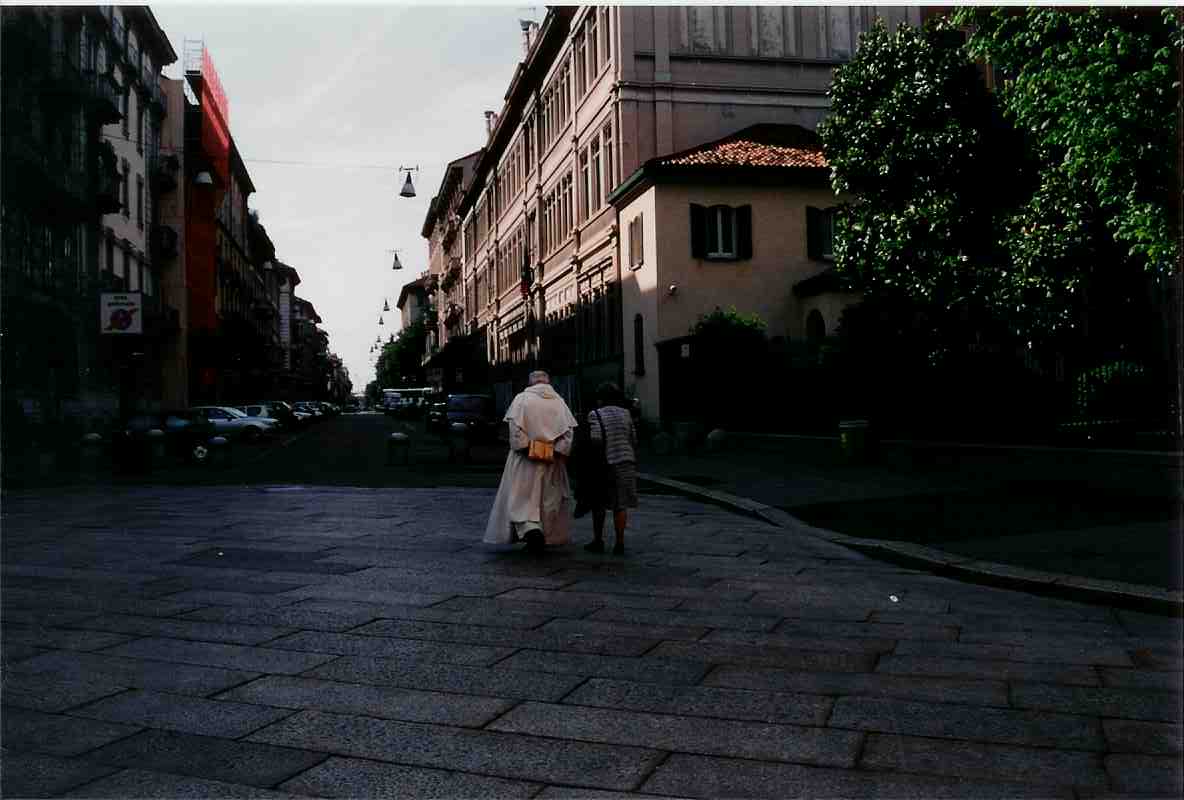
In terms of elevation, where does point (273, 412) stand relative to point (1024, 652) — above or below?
above

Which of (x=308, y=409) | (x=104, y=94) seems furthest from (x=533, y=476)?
(x=308, y=409)

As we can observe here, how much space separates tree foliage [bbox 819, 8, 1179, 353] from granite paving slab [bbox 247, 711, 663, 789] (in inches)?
424

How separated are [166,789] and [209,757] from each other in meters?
0.37

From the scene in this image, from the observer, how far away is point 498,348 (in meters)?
63.9

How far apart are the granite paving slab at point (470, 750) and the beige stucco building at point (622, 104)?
26809 mm

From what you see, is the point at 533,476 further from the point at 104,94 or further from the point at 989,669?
the point at 104,94

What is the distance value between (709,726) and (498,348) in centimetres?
5960

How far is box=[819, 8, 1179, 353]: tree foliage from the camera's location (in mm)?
12547

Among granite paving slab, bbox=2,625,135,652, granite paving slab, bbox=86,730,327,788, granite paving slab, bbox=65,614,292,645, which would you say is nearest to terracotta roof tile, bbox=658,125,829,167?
granite paving slab, bbox=65,614,292,645

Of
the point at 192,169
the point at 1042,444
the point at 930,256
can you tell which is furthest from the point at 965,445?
the point at 192,169

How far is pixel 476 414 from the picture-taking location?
120ft

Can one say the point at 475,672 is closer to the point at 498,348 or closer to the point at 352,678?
the point at 352,678

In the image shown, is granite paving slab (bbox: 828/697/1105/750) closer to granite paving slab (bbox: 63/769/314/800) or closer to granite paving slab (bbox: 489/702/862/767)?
granite paving slab (bbox: 489/702/862/767)

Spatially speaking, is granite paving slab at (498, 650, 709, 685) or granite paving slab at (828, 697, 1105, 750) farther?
granite paving slab at (498, 650, 709, 685)
